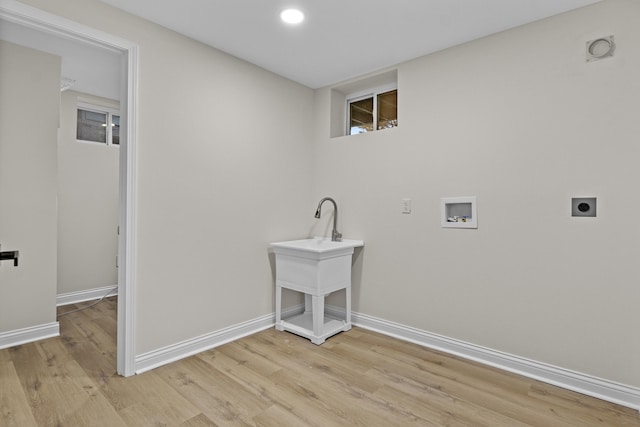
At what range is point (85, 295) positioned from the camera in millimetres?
3848

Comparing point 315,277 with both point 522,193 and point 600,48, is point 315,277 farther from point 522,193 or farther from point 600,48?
point 600,48

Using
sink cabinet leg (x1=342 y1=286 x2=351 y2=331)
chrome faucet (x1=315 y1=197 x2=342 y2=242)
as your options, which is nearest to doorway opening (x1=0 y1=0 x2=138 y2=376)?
chrome faucet (x1=315 y1=197 x2=342 y2=242)

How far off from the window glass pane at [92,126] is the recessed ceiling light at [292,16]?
3.02 meters

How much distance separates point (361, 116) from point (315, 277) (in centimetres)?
173

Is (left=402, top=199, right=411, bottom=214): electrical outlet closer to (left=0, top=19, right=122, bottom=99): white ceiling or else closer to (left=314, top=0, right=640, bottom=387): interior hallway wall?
(left=314, top=0, right=640, bottom=387): interior hallway wall

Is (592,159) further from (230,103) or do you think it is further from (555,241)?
(230,103)

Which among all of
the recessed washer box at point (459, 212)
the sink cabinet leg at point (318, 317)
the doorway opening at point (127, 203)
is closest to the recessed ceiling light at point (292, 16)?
the doorway opening at point (127, 203)

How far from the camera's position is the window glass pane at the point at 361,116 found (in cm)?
334

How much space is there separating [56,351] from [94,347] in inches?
9.8

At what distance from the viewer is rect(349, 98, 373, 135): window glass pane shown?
3.34 metres

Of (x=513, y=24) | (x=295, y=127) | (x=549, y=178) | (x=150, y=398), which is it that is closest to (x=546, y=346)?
(x=549, y=178)

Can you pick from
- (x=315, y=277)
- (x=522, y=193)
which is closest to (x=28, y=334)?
(x=315, y=277)

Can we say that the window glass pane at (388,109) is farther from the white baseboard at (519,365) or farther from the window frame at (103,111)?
the window frame at (103,111)

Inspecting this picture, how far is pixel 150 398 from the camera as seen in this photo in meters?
1.91
